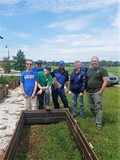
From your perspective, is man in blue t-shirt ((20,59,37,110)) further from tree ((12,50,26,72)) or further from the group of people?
tree ((12,50,26,72))

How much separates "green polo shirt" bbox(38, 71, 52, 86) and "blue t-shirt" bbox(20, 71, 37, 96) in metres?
0.65

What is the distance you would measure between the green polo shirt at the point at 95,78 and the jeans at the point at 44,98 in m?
1.65

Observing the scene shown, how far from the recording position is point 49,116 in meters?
8.15

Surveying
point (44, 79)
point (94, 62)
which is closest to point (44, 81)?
point (44, 79)

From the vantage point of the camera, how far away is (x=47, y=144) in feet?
19.9

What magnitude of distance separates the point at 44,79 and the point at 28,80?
83 cm

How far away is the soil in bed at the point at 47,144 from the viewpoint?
5371 mm

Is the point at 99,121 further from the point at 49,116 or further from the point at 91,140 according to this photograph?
the point at 49,116

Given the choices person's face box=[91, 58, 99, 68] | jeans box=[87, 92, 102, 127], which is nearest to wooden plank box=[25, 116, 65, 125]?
jeans box=[87, 92, 102, 127]

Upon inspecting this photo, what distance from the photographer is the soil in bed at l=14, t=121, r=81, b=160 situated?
5371 mm

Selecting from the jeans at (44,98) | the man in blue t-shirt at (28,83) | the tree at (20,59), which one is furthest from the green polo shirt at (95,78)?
the tree at (20,59)

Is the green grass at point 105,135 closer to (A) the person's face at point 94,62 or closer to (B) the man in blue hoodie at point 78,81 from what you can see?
(B) the man in blue hoodie at point 78,81

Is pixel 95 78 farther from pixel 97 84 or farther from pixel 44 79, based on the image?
pixel 44 79

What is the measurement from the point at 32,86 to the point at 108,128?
2.37m
